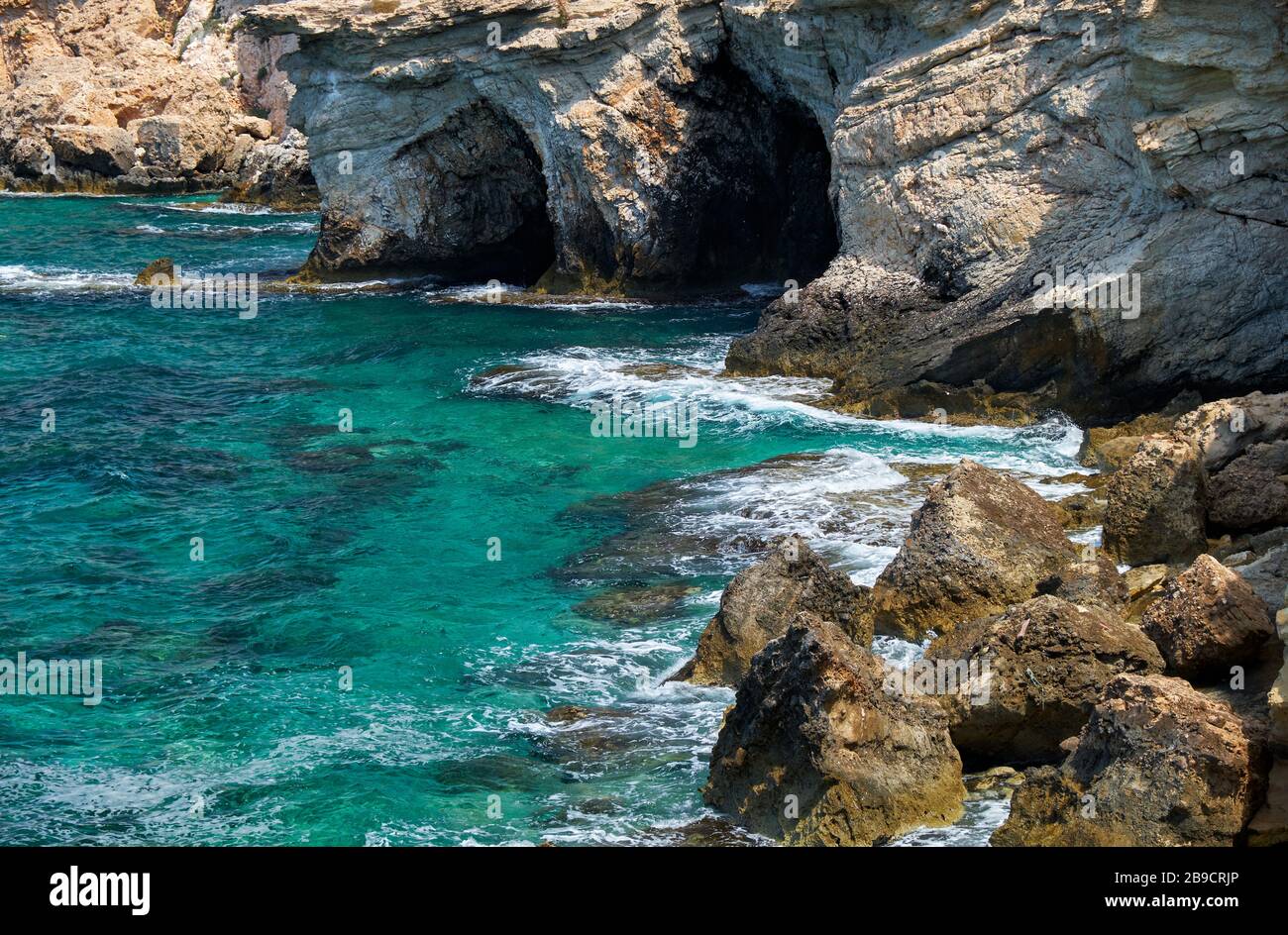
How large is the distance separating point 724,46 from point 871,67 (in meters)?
6.63

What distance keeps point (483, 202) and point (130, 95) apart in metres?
29.1

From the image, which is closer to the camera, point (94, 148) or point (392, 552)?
point (392, 552)

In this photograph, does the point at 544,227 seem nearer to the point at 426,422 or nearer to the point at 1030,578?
the point at 426,422

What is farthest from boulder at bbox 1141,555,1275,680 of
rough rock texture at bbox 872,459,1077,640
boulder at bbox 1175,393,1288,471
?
boulder at bbox 1175,393,1288,471

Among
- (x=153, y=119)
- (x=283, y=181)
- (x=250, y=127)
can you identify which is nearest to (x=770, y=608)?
(x=283, y=181)

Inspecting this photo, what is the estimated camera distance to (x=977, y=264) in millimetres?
23266

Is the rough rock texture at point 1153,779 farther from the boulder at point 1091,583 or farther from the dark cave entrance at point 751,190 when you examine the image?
the dark cave entrance at point 751,190

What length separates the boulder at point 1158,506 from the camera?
15.3 meters

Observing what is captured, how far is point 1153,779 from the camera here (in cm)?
984

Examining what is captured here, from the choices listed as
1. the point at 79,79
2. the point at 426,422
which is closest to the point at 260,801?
the point at 426,422

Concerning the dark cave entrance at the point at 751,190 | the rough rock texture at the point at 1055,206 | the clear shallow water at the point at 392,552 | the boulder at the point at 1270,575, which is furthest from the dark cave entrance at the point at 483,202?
the boulder at the point at 1270,575

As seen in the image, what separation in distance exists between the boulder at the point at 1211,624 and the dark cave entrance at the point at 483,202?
987 inches

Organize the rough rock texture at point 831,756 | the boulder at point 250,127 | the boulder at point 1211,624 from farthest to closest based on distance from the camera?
1. the boulder at point 250,127
2. the boulder at point 1211,624
3. the rough rock texture at point 831,756

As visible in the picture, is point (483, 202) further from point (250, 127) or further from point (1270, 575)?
point (1270, 575)
